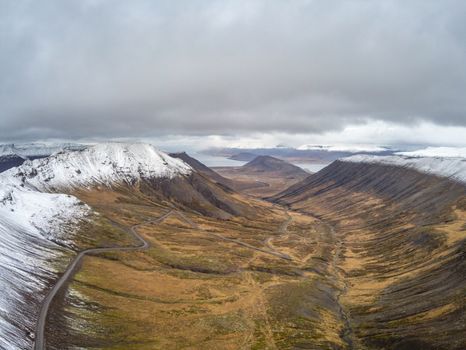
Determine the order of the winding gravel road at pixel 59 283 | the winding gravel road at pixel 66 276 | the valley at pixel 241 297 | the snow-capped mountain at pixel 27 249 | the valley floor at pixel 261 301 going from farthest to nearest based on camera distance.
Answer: the valley floor at pixel 261 301, the valley at pixel 241 297, the snow-capped mountain at pixel 27 249, the winding gravel road at pixel 66 276, the winding gravel road at pixel 59 283

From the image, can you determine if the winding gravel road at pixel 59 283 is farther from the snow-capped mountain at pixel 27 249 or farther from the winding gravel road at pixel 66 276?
the snow-capped mountain at pixel 27 249

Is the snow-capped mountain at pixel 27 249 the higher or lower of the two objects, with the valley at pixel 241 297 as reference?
higher

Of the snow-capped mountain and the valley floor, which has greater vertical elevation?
the snow-capped mountain

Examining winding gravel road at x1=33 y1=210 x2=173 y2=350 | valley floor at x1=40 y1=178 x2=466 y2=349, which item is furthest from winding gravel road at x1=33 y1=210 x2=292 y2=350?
valley floor at x1=40 y1=178 x2=466 y2=349

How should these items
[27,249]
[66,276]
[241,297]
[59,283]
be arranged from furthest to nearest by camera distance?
[27,249] → [241,297] → [66,276] → [59,283]

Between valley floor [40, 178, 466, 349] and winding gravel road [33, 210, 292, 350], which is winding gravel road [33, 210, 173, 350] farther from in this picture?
valley floor [40, 178, 466, 349]

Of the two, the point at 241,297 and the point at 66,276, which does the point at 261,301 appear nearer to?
the point at 241,297

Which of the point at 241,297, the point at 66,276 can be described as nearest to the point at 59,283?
the point at 66,276

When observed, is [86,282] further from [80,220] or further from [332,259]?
[332,259]

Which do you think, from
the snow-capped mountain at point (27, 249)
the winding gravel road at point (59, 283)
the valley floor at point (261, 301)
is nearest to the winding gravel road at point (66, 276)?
the winding gravel road at point (59, 283)

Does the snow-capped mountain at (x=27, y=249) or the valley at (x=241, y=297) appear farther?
the valley at (x=241, y=297)

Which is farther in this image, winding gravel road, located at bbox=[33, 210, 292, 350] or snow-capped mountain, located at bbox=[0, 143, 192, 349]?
snow-capped mountain, located at bbox=[0, 143, 192, 349]

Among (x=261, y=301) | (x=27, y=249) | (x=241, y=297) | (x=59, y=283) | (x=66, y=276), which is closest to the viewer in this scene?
(x=59, y=283)

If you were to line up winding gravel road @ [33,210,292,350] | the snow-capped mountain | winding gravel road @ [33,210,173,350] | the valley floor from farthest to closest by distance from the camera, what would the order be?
the valley floor, the snow-capped mountain, winding gravel road @ [33,210,292,350], winding gravel road @ [33,210,173,350]
